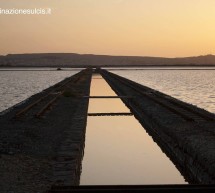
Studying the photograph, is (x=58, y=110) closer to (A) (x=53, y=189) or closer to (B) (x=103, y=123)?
(B) (x=103, y=123)

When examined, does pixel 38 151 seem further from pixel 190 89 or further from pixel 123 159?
pixel 190 89

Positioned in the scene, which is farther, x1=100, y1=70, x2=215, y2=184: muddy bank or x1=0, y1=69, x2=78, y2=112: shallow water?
A: x1=0, y1=69, x2=78, y2=112: shallow water

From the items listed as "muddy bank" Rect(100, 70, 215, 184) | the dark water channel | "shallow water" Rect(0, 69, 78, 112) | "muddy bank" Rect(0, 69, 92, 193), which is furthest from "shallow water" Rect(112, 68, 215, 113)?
"shallow water" Rect(0, 69, 78, 112)

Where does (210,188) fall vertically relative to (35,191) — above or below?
above

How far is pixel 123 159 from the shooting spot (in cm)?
1327

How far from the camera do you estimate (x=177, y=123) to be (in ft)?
59.2

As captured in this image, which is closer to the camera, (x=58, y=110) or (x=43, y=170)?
(x=43, y=170)

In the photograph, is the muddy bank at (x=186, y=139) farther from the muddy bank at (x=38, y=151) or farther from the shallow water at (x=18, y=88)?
the shallow water at (x=18, y=88)

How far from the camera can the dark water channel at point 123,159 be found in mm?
10984

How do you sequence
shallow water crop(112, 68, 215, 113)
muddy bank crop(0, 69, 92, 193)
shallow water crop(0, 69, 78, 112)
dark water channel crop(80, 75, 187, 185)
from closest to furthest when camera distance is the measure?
muddy bank crop(0, 69, 92, 193) < dark water channel crop(80, 75, 187, 185) < shallow water crop(112, 68, 215, 113) < shallow water crop(0, 69, 78, 112)

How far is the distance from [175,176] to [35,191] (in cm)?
461

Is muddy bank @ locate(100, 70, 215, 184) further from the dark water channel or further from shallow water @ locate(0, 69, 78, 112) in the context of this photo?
shallow water @ locate(0, 69, 78, 112)

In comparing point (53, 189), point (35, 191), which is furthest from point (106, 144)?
point (53, 189)

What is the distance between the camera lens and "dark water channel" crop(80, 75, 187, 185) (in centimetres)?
1098
